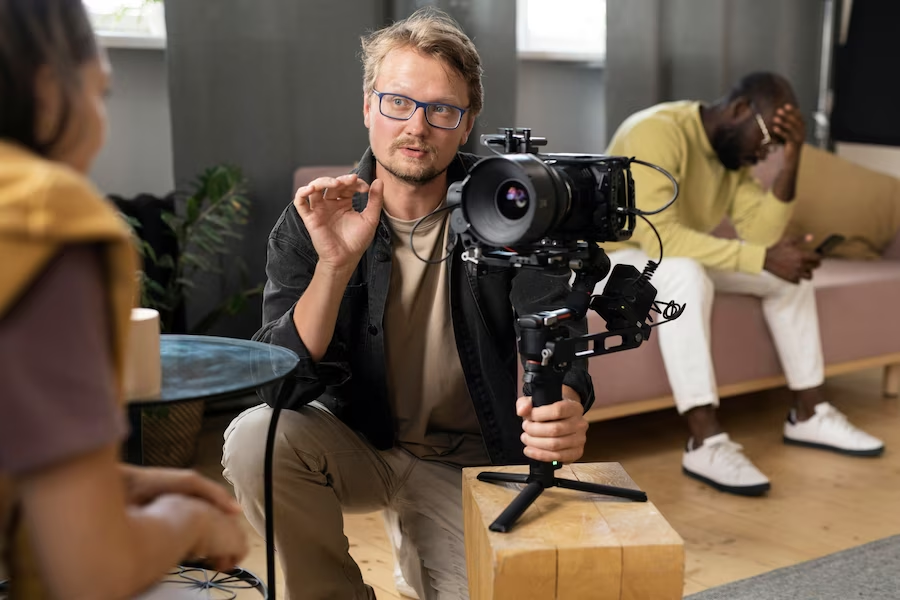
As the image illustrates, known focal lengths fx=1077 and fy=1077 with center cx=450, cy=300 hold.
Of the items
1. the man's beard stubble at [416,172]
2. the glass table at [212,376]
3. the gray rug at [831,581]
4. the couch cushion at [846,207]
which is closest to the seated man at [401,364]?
the man's beard stubble at [416,172]

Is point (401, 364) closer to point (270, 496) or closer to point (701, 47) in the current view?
point (270, 496)

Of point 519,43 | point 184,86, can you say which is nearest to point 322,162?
point 184,86

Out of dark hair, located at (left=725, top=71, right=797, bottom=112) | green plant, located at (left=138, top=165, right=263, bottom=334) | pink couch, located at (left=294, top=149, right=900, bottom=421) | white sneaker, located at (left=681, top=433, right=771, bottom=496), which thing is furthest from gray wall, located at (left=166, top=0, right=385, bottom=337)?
white sneaker, located at (left=681, top=433, right=771, bottom=496)

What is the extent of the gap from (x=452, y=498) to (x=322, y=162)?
1663 mm

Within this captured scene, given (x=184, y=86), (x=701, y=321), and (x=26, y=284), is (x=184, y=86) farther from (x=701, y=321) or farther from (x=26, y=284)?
(x=26, y=284)

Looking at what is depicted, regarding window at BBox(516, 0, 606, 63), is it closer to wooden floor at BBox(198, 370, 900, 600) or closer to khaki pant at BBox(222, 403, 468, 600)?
wooden floor at BBox(198, 370, 900, 600)

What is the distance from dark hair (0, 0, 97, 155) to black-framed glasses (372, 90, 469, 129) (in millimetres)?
945

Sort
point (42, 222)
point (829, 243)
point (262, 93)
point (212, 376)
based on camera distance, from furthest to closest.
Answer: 1. point (829, 243)
2. point (262, 93)
3. point (212, 376)
4. point (42, 222)

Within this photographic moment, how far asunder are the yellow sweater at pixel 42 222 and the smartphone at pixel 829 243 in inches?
124

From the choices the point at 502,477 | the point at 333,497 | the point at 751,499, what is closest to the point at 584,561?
the point at 502,477

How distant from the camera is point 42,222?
2.02 ft

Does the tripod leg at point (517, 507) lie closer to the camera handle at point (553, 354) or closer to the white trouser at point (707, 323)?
the camera handle at point (553, 354)

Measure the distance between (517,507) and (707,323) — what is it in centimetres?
152

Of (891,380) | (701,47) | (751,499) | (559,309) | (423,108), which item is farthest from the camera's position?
(701,47)
